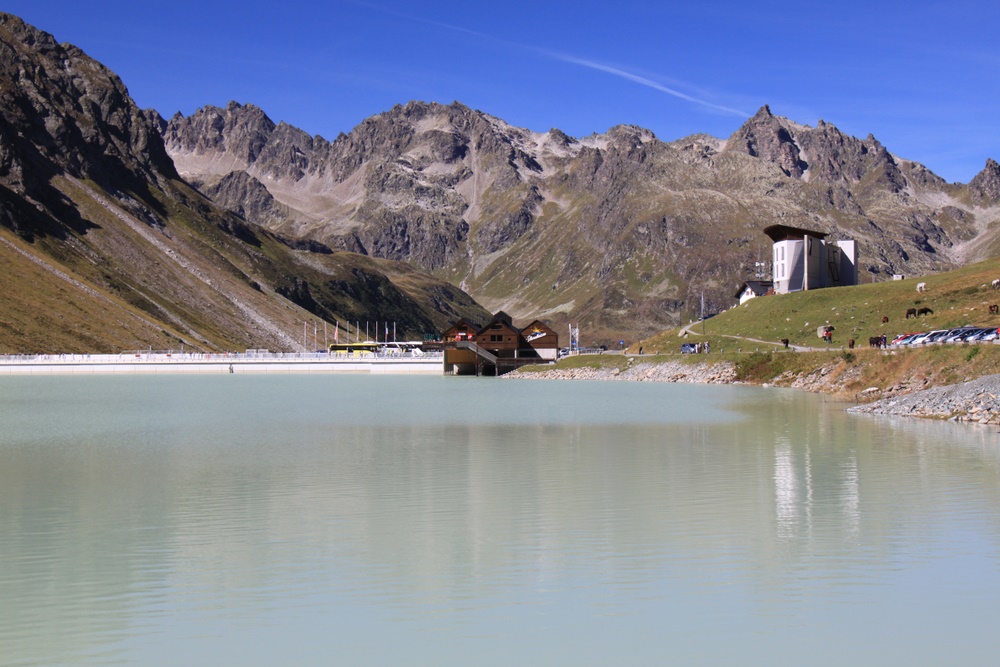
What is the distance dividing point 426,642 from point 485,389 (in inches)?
4721

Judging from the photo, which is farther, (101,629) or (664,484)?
(664,484)

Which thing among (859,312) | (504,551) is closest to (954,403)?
(504,551)

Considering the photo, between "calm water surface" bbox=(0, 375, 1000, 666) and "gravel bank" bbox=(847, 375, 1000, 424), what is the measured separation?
28.2 feet

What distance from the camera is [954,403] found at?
68375mm

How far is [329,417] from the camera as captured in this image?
80.9m

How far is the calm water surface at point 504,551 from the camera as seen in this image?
1964 centimetres

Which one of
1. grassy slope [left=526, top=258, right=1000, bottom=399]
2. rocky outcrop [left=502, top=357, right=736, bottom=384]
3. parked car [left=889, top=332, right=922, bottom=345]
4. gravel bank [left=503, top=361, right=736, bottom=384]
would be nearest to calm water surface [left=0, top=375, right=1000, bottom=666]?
grassy slope [left=526, top=258, right=1000, bottom=399]

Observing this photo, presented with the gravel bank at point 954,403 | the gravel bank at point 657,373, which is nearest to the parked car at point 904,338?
the gravel bank at point 657,373

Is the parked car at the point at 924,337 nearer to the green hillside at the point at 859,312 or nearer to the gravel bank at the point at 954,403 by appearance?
the green hillside at the point at 859,312

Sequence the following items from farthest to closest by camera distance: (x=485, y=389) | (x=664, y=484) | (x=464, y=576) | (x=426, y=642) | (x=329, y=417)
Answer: (x=485, y=389) < (x=329, y=417) < (x=664, y=484) < (x=464, y=576) < (x=426, y=642)

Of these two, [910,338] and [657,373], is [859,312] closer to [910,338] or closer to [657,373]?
[657,373]

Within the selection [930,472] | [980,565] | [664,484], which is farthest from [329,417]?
[980,565]

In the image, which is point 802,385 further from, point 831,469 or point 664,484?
point 664,484

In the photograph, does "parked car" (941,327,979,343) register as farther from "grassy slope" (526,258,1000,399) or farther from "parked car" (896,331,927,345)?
"parked car" (896,331,927,345)
